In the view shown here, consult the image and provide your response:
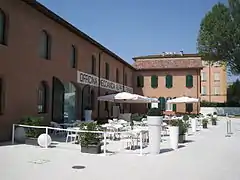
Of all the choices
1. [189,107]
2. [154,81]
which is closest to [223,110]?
[189,107]

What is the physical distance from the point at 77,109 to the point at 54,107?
11.4 ft

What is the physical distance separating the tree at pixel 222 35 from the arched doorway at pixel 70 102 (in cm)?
1981

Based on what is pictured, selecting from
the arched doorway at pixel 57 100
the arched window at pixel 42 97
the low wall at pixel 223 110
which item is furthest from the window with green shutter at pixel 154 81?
the arched window at pixel 42 97

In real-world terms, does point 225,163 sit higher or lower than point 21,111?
lower

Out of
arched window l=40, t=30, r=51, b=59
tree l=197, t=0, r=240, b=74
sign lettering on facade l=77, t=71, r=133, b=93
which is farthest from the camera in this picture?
tree l=197, t=0, r=240, b=74

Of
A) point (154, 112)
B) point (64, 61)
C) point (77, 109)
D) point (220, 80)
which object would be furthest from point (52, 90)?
point (220, 80)

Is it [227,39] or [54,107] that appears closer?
[54,107]

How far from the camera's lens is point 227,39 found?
1286 inches

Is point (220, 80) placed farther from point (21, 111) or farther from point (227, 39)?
point (21, 111)

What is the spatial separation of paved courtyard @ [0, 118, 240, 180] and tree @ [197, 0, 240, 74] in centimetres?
2418

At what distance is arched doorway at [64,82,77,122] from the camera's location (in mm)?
18422

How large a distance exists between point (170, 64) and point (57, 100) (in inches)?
888

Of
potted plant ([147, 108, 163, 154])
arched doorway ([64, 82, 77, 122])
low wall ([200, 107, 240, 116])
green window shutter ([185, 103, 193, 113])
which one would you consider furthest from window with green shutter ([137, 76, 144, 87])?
potted plant ([147, 108, 163, 154])

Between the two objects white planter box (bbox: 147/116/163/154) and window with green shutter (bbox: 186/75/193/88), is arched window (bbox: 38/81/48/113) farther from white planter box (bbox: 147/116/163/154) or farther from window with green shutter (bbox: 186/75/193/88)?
window with green shutter (bbox: 186/75/193/88)
